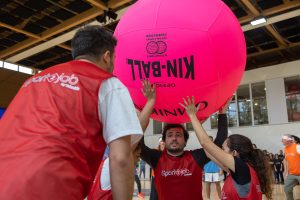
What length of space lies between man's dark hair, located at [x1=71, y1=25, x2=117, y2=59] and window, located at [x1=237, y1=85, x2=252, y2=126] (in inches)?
586

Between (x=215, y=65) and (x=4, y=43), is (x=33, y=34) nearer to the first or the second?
(x=4, y=43)

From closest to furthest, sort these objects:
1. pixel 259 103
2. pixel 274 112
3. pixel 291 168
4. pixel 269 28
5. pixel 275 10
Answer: pixel 291 168 < pixel 275 10 < pixel 269 28 < pixel 274 112 < pixel 259 103

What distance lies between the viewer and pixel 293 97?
14.4 metres

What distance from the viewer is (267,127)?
1468 cm

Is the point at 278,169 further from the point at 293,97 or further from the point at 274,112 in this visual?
the point at 293,97

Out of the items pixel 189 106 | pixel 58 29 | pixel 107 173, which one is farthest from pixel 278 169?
pixel 107 173

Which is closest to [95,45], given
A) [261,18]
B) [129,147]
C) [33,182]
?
[129,147]

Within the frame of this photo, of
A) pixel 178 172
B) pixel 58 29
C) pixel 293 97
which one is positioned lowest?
pixel 178 172

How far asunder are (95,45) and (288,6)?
937cm

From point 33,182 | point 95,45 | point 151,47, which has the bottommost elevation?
point 33,182

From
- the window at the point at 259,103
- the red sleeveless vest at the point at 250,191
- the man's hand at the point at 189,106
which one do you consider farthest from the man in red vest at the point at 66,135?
the window at the point at 259,103

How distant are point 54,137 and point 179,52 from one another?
0.93m

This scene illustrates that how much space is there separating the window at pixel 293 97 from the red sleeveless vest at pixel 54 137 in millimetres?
14463

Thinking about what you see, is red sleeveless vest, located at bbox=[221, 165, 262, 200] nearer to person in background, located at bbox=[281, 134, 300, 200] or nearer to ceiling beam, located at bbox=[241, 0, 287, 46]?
person in background, located at bbox=[281, 134, 300, 200]
